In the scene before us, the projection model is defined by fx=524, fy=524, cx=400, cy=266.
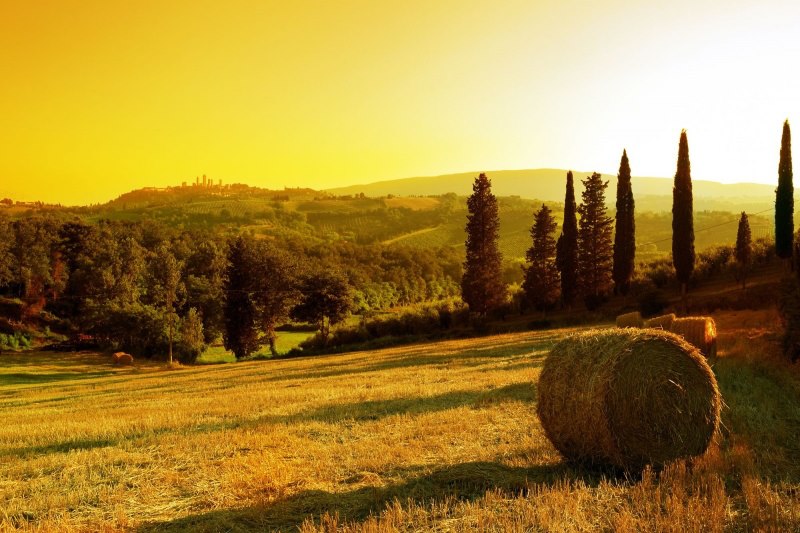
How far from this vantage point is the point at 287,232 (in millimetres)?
141875

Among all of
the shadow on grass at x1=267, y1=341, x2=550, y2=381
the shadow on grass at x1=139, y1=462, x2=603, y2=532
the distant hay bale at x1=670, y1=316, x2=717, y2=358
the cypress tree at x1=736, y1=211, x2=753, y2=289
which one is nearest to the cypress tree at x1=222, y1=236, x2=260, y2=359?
the shadow on grass at x1=267, y1=341, x2=550, y2=381

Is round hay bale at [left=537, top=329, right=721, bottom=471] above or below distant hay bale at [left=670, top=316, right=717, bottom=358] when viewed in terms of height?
above

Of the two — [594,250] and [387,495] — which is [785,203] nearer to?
[594,250]

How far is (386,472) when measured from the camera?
8.52 meters

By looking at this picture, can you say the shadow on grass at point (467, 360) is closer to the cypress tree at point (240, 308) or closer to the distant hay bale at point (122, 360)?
the cypress tree at point (240, 308)

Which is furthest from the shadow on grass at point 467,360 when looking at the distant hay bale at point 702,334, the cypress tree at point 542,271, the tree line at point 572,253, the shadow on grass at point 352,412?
the cypress tree at point 542,271

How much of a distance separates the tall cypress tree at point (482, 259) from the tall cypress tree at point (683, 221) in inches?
667

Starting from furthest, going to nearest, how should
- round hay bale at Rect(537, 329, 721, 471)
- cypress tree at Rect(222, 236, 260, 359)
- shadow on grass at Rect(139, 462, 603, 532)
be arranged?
cypress tree at Rect(222, 236, 260, 359), round hay bale at Rect(537, 329, 721, 471), shadow on grass at Rect(139, 462, 603, 532)

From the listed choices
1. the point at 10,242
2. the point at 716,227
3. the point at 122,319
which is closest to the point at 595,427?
the point at 122,319

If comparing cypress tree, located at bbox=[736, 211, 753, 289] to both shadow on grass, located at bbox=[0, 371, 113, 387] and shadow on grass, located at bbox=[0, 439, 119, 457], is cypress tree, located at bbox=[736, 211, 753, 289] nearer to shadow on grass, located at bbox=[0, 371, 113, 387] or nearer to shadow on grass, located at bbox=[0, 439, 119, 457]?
shadow on grass, located at bbox=[0, 439, 119, 457]

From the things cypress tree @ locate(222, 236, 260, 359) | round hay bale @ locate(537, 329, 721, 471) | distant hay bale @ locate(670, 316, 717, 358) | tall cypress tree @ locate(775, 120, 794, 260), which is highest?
tall cypress tree @ locate(775, 120, 794, 260)

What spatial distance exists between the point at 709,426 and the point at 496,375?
1078 centimetres

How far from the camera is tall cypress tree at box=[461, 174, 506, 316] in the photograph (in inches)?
2196

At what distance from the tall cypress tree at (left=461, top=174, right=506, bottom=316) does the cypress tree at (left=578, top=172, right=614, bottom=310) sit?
28.5ft
